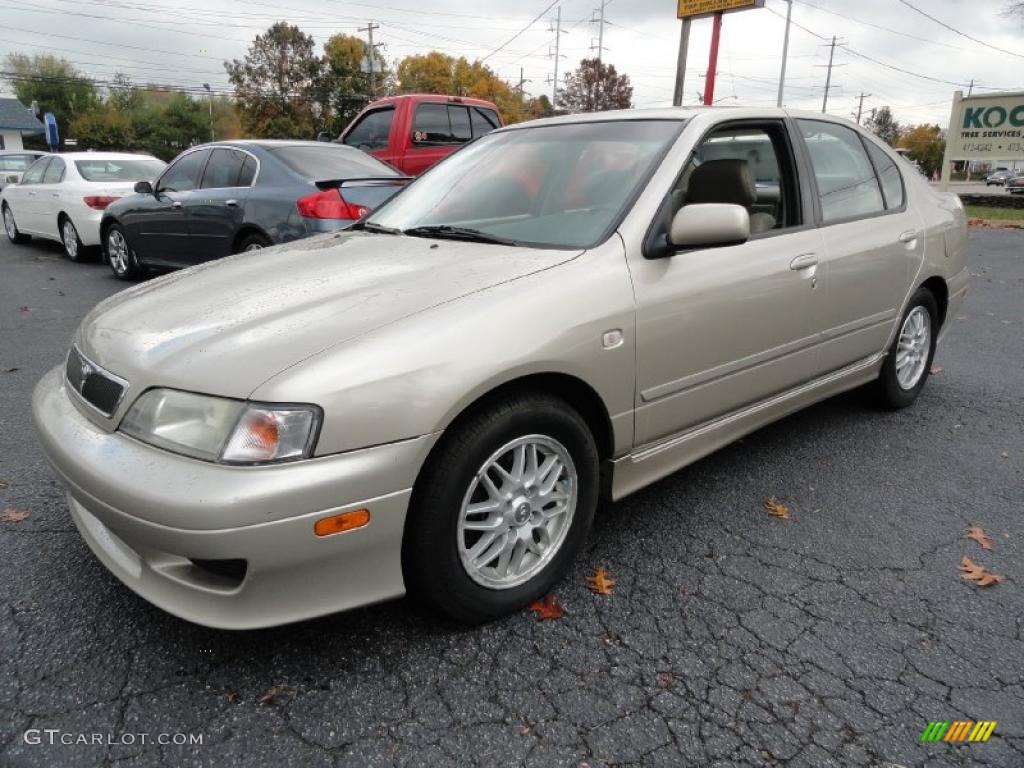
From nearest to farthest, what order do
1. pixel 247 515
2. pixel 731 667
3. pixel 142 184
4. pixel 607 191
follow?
pixel 247 515 → pixel 731 667 → pixel 607 191 → pixel 142 184

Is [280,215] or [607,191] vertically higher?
[607,191]

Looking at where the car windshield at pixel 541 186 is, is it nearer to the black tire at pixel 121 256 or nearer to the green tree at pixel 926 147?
the black tire at pixel 121 256

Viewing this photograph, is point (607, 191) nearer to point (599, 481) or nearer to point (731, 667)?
point (599, 481)

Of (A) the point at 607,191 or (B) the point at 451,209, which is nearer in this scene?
(A) the point at 607,191

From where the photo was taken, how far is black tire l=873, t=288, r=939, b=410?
3968 mm

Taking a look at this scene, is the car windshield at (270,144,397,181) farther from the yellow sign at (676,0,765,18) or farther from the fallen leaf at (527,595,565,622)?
the yellow sign at (676,0,765,18)

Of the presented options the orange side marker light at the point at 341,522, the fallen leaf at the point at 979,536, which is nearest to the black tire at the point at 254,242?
the orange side marker light at the point at 341,522

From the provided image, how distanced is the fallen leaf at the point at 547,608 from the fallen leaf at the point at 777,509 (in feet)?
3.66

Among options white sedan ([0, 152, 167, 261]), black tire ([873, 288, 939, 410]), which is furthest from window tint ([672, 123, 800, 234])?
white sedan ([0, 152, 167, 261])

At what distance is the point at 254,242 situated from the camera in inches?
253

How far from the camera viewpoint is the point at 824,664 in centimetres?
211

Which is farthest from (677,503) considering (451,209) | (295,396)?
(295,396)

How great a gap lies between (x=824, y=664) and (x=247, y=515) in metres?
1.63

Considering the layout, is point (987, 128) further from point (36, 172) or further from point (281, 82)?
point (281, 82)
